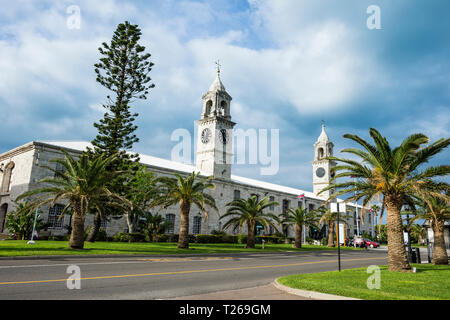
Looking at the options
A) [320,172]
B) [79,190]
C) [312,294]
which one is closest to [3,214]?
[79,190]

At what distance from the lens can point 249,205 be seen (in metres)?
30.7

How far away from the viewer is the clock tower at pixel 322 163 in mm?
71062

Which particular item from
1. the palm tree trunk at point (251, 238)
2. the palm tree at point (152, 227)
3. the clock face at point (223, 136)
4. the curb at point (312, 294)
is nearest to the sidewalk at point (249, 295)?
the curb at point (312, 294)

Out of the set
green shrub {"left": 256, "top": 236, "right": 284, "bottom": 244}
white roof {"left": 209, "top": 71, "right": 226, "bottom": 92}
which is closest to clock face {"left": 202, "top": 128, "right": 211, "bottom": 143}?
white roof {"left": 209, "top": 71, "right": 226, "bottom": 92}

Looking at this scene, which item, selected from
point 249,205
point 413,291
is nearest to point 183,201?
point 249,205

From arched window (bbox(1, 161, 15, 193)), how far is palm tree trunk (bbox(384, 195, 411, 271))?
34.1m

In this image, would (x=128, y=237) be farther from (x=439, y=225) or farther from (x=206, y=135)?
(x=439, y=225)

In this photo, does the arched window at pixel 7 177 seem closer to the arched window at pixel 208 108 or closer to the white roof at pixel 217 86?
the arched window at pixel 208 108

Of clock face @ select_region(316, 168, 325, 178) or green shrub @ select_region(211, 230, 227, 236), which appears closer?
green shrub @ select_region(211, 230, 227, 236)

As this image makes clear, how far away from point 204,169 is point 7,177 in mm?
25402

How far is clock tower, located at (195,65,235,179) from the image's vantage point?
47.7 meters

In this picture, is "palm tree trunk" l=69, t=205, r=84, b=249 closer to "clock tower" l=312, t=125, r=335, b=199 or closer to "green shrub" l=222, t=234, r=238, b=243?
"green shrub" l=222, t=234, r=238, b=243

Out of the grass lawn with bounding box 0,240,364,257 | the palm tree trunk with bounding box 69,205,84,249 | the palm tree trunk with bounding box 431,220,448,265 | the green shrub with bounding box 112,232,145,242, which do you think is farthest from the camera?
the green shrub with bounding box 112,232,145,242
